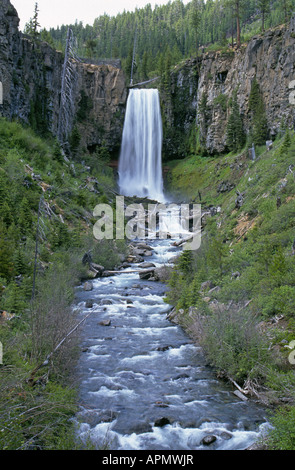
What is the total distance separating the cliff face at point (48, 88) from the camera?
31094 mm

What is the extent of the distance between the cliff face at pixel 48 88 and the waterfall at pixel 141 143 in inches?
51.8

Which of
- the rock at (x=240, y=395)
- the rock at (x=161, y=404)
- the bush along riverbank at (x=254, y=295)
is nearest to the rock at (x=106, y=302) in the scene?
the bush along riverbank at (x=254, y=295)

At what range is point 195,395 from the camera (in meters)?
8.84

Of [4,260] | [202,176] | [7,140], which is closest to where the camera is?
[4,260]

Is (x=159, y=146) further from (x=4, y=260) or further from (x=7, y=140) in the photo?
(x=4, y=260)

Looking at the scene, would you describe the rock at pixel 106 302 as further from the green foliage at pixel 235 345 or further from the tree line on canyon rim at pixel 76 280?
the green foliage at pixel 235 345

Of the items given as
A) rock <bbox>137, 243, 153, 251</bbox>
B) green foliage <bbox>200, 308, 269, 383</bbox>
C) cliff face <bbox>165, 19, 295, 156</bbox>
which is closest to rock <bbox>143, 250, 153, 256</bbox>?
Result: rock <bbox>137, 243, 153, 251</bbox>

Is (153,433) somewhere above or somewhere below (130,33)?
below

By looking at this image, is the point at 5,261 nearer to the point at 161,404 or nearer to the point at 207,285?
the point at 207,285

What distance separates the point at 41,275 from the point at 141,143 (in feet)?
115

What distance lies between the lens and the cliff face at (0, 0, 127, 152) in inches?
1224

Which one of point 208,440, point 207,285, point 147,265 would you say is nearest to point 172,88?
point 147,265

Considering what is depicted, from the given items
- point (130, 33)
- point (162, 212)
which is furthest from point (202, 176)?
point (130, 33)

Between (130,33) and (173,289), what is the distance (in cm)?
9276
